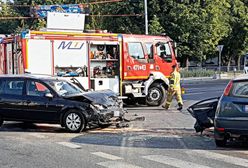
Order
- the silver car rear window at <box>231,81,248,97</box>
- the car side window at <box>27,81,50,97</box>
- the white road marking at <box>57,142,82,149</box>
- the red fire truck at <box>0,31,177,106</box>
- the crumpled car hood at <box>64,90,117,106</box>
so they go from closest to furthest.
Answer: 1. the silver car rear window at <box>231,81,248,97</box>
2. the white road marking at <box>57,142,82,149</box>
3. the crumpled car hood at <box>64,90,117,106</box>
4. the car side window at <box>27,81,50,97</box>
5. the red fire truck at <box>0,31,177,106</box>

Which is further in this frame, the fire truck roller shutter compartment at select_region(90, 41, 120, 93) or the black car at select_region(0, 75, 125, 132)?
the fire truck roller shutter compartment at select_region(90, 41, 120, 93)

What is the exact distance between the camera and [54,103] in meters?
11.4

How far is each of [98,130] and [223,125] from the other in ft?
12.8

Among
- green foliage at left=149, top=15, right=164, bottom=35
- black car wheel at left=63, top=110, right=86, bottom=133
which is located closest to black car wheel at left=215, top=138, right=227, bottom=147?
black car wheel at left=63, top=110, right=86, bottom=133

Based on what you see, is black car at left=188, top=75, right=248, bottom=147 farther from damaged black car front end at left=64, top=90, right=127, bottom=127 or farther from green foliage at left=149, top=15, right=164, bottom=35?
green foliage at left=149, top=15, right=164, bottom=35

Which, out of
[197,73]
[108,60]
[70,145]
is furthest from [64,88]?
[197,73]

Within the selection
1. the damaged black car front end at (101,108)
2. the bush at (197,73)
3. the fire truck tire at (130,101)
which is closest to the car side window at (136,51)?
the fire truck tire at (130,101)

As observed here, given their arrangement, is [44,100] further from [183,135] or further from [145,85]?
[145,85]

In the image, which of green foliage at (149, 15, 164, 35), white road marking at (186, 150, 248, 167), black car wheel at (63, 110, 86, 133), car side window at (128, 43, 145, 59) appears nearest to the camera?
white road marking at (186, 150, 248, 167)

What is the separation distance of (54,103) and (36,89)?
2.37ft

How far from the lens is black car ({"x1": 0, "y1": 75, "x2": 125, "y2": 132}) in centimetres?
1115

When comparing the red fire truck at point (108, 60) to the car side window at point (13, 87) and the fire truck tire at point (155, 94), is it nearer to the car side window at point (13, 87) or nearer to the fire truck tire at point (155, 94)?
the fire truck tire at point (155, 94)

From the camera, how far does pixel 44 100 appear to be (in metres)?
11.5

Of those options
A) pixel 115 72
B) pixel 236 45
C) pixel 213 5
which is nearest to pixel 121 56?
pixel 115 72
